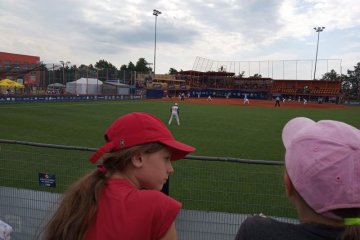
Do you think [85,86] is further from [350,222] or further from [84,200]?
[350,222]

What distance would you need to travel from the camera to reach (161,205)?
5.51 feet

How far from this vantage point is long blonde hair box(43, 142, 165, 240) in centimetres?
175

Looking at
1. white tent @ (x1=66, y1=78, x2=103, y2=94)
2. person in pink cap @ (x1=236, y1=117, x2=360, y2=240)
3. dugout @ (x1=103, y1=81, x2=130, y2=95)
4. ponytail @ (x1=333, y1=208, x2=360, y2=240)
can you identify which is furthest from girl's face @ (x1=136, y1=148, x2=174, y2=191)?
dugout @ (x1=103, y1=81, x2=130, y2=95)

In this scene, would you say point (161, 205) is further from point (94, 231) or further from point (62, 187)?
point (62, 187)

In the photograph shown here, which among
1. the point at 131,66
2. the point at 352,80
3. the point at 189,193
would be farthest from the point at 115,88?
the point at 131,66

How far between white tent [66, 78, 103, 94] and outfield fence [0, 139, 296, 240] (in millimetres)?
47047

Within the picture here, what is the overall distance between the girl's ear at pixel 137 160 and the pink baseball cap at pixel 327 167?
0.74m

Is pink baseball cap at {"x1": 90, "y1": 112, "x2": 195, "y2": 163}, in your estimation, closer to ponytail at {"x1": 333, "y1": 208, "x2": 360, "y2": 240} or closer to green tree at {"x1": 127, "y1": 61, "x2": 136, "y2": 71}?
ponytail at {"x1": 333, "y1": 208, "x2": 360, "y2": 240}

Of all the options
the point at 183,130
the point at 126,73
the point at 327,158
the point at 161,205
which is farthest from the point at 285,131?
the point at 126,73

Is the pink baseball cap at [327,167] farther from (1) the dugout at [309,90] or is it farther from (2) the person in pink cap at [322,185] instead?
(1) the dugout at [309,90]

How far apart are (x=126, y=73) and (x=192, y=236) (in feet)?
211

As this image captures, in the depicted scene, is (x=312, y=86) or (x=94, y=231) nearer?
(x=94, y=231)

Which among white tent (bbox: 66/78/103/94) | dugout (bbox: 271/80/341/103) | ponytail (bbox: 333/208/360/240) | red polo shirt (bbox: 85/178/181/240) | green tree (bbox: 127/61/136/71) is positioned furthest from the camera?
green tree (bbox: 127/61/136/71)

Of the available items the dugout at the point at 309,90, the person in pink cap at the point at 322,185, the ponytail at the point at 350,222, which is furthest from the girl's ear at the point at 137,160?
the dugout at the point at 309,90
